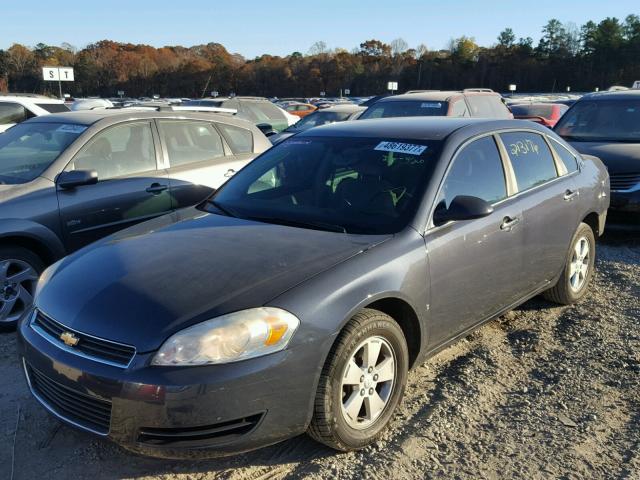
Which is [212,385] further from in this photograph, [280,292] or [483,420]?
[483,420]

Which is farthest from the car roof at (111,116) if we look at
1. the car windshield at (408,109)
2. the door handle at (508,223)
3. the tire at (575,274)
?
the car windshield at (408,109)

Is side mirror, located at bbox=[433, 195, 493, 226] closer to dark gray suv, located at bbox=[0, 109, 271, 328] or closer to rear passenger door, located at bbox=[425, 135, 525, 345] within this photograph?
rear passenger door, located at bbox=[425, 135, 525, 345]

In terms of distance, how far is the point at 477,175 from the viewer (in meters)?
3.89

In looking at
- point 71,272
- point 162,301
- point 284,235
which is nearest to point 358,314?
point 284,235

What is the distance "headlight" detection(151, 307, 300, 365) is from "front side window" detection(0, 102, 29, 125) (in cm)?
907

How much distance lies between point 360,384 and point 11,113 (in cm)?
940

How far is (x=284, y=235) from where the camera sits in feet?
10.9

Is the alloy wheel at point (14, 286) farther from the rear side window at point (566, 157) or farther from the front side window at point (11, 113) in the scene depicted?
the front side window at point (11, 113)

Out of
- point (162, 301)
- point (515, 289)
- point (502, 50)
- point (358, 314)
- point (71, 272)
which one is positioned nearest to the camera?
point (162, 301)

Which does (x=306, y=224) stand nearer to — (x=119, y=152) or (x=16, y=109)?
(x=119, y=152)

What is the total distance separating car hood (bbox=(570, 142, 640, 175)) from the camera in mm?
7203

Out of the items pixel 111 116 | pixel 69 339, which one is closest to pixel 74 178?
pixel 111 116

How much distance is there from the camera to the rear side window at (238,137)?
21.0 ft

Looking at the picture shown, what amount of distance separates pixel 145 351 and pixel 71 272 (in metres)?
0.93
